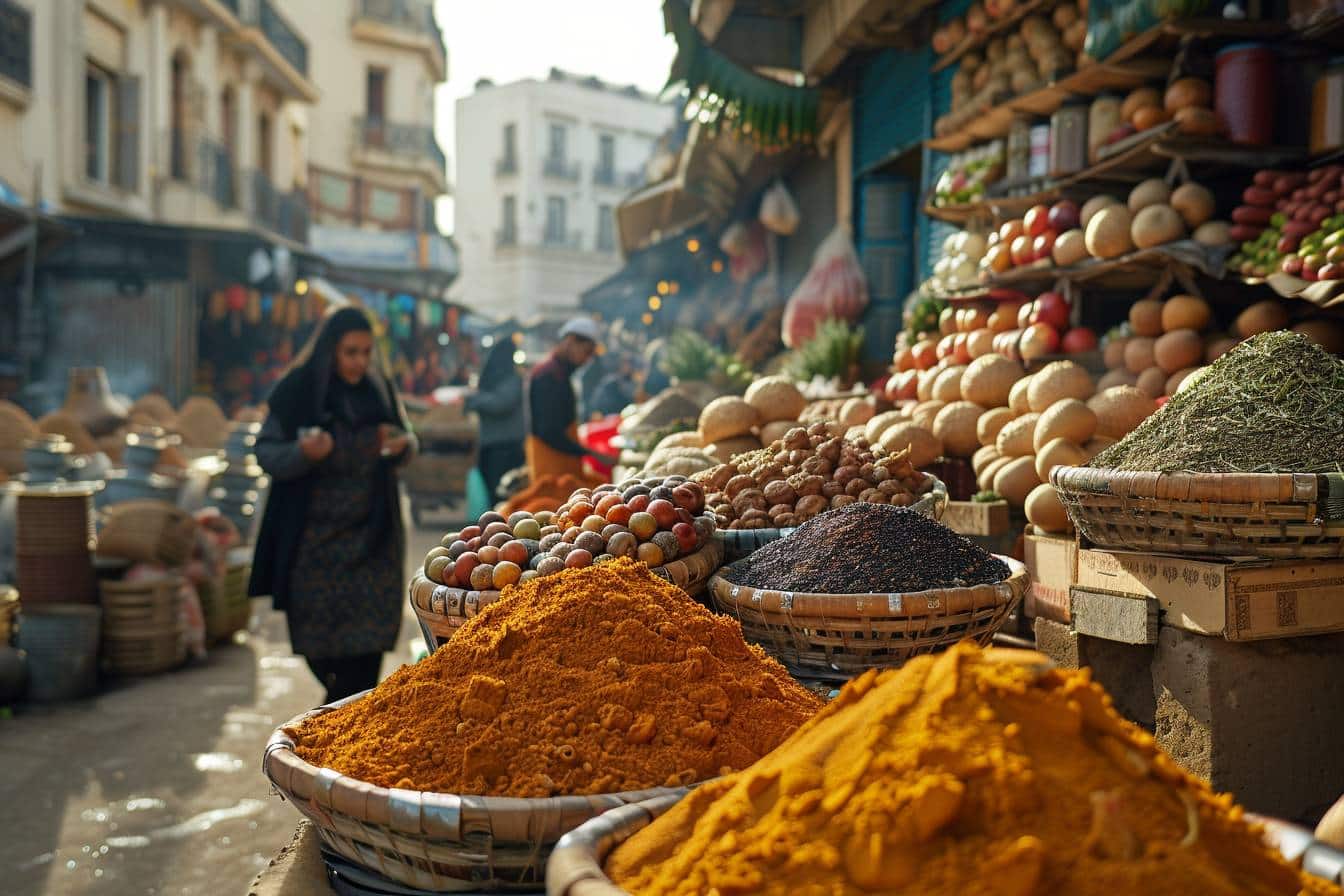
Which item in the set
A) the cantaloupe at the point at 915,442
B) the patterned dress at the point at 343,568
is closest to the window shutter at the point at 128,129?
the patterned dress at the point at 343,568

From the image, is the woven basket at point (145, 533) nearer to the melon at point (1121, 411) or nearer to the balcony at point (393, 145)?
the melon at point (1121, 411)

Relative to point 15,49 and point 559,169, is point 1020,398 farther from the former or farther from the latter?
point 559,169

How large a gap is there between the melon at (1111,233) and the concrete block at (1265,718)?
91.4 inches

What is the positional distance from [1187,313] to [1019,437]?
0.90 meters

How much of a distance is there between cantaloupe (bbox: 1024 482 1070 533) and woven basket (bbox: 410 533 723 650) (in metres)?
1.34

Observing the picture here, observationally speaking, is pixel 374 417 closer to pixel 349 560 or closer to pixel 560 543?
pixel 349 560

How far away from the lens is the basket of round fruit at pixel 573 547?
6.84 ft

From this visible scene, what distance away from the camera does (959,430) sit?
4246 mm

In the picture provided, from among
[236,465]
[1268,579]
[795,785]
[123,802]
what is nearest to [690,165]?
[236,465]

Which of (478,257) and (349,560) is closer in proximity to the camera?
(349,560)

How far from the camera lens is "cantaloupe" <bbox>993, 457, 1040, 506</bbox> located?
146 inches

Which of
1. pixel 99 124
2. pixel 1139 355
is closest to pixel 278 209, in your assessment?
pixel 99 124

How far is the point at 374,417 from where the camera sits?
12.9 feet

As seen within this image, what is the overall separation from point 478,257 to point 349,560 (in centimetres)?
4062
